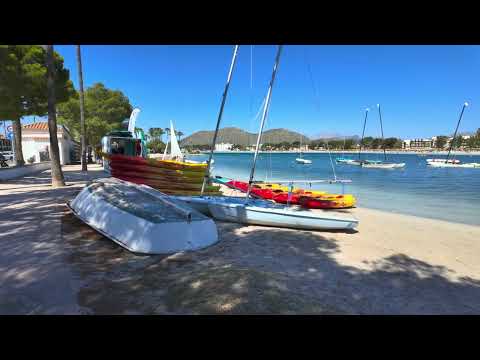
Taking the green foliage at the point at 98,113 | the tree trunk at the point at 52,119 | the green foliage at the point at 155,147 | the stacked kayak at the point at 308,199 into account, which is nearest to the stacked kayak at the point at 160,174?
the tree trunk at the point at 52,119

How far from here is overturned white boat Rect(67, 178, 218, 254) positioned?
5591mm

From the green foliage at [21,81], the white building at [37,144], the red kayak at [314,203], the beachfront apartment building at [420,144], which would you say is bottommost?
the red kayak at [314,203]

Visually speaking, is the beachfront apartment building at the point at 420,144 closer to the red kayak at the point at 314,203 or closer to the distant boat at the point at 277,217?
the red kayak at the point at 314,203

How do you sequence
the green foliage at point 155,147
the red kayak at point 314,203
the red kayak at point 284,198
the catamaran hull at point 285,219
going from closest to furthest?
the catamaran hull at point 285,219 → the red kayak at point 314,203 → the red kayak at point 284,198 → the green foliage at point 155,147

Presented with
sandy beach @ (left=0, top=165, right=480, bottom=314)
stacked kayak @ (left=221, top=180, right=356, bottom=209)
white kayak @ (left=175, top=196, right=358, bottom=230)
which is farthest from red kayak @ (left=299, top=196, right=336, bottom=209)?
sandy beach @ (left=0, top=165, right=480, bottom=314)

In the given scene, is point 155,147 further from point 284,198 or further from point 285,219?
point 285,219

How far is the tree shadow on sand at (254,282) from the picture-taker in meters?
3.67

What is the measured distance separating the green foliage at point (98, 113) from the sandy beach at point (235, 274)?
32.0 m
